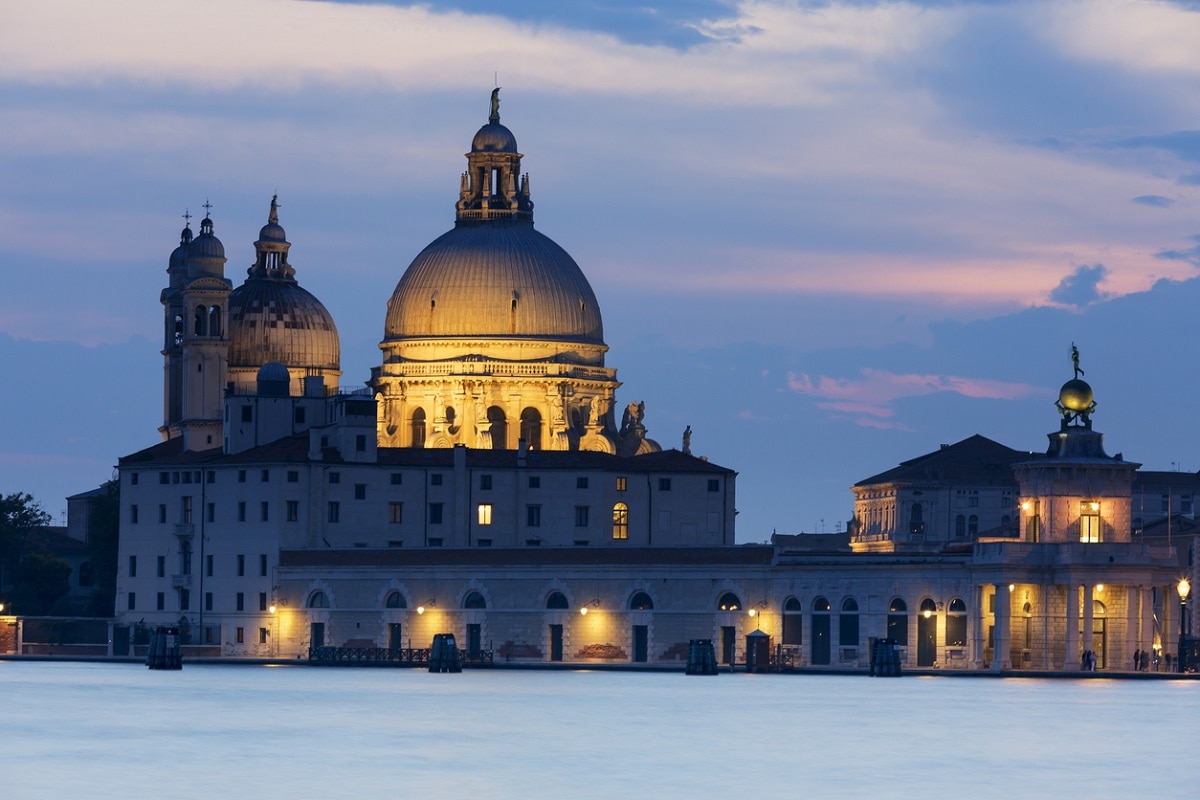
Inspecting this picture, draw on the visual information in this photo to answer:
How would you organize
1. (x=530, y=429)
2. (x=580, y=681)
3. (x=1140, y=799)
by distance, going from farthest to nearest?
(x=530, y=429) < (x=580, y=681) < (x=1140, y=799)

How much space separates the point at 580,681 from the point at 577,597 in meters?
14.6

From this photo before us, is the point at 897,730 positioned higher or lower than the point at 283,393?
lower

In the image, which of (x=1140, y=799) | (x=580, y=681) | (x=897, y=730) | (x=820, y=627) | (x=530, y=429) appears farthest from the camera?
(x=530, y=429)

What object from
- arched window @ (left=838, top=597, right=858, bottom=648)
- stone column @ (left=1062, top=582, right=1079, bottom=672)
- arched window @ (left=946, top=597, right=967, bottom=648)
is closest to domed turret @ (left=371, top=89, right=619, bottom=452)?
arched window @ (left=838, top=597, right=858, bottom=648)

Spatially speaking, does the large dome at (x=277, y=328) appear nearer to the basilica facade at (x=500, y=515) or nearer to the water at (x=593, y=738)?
the basilica facade at (x=500, y=515)

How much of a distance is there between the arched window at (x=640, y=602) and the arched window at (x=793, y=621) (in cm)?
544

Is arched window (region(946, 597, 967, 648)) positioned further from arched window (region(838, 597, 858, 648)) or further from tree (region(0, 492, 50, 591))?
tree (region(0, 492, 50, 591))

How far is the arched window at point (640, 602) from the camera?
126000mm

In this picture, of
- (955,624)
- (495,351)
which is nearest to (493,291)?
(495,351)

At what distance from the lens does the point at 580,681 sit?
112125mm

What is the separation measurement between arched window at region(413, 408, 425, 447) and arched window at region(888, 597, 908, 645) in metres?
37.7

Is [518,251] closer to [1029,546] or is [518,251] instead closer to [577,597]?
[577,597]

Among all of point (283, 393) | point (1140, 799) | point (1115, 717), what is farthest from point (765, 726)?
point (283, 393)

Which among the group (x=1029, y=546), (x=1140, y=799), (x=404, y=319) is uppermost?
(x=404, y=319)
